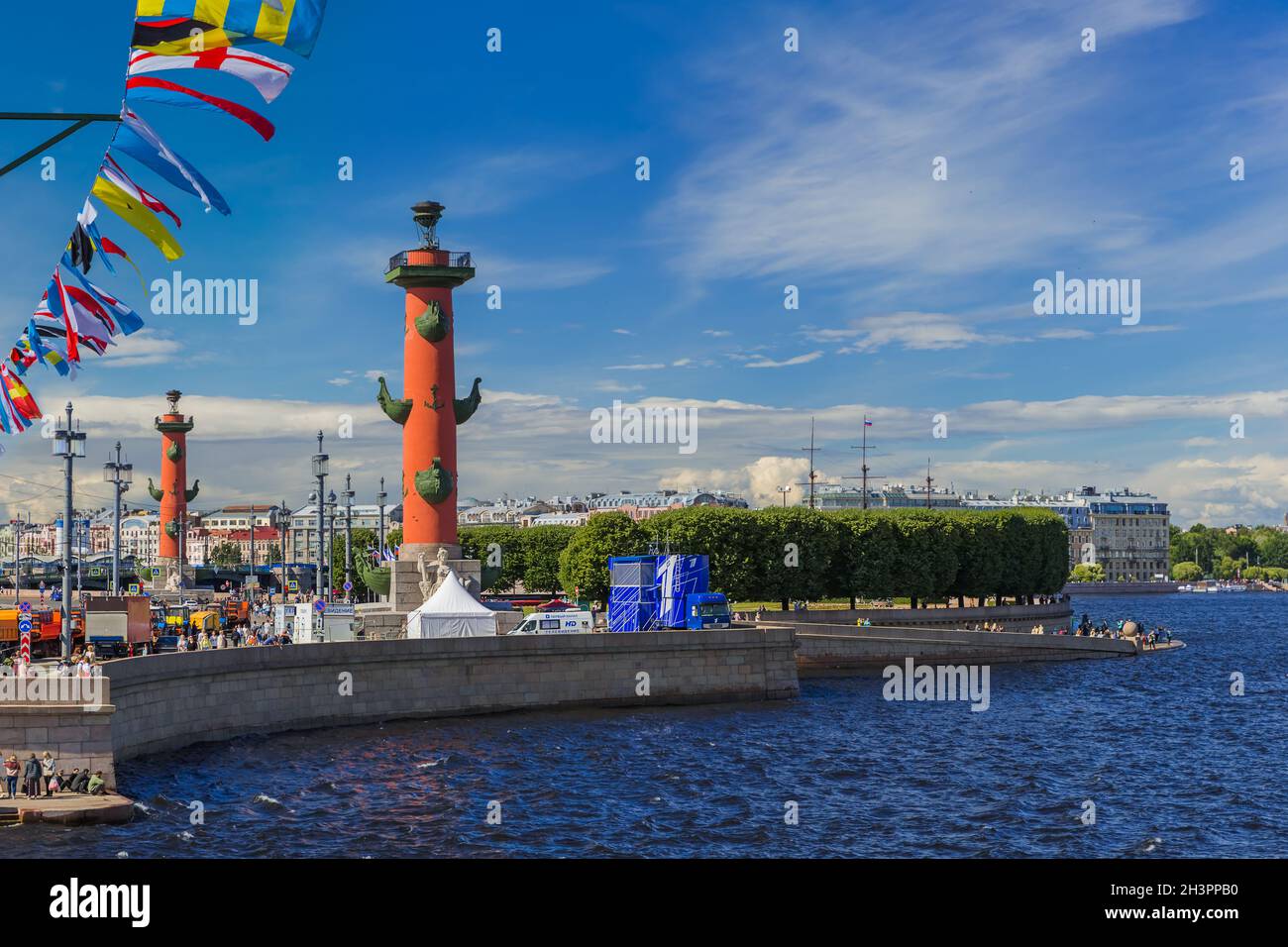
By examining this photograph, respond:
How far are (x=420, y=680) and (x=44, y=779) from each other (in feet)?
51.7

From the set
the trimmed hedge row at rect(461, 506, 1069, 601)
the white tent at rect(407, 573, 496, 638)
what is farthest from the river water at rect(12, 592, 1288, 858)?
the trimmed hedge row at rect(461, 506, 1069, 601)

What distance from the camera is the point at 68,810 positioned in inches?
968

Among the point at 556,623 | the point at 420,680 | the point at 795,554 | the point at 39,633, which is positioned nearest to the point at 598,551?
the point at 795,554

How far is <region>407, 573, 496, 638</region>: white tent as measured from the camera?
4269 centimetres

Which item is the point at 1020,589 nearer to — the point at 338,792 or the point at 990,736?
the point at 990,736

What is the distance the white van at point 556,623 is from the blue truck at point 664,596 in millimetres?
2907

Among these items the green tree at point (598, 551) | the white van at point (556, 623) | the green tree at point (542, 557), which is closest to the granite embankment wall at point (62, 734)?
the white van at point (556, 623)

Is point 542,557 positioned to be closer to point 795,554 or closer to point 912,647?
point 795,554

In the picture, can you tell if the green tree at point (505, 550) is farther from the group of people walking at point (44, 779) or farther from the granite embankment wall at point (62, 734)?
the group of people walking at point (44, 779)

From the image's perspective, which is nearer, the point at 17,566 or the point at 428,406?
the point at 428,406

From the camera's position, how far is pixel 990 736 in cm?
4056

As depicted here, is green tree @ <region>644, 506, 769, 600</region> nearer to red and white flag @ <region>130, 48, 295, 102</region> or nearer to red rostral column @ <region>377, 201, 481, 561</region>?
red rostral column @ <region>377, 201, 481, 561</region>

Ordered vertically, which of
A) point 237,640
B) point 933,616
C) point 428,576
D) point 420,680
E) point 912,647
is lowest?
point 912,647
